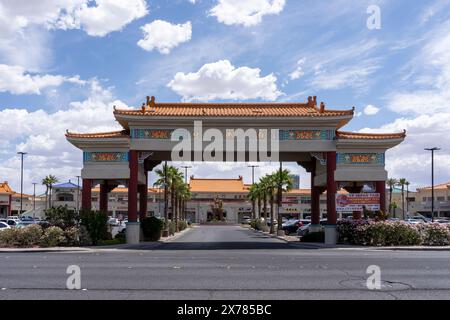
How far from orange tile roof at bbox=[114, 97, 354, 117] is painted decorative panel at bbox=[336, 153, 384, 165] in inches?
108

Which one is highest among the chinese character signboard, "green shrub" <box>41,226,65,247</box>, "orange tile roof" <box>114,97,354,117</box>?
"orange tile roof" <box>114,97,354,117</box>

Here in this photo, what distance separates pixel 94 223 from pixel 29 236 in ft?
11.6

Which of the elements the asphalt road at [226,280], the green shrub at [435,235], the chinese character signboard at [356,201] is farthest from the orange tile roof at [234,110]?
the asphalt road at [226,280]

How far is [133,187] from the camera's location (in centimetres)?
3262

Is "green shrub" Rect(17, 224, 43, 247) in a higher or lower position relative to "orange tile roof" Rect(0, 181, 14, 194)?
lower

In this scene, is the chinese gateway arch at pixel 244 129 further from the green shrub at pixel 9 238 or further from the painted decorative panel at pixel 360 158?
the green shrub at pixel 9 238

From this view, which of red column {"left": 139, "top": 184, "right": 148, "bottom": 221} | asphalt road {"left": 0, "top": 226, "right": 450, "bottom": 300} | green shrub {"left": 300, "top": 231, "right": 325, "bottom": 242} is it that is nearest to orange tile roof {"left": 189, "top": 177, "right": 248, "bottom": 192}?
red column {"left": 139, "top": 184, "right": 148, "bottom": 221}

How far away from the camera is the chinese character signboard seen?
3309cm

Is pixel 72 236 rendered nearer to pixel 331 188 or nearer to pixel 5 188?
pixel 331 188

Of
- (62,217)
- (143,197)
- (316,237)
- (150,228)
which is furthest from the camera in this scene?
(143,197)

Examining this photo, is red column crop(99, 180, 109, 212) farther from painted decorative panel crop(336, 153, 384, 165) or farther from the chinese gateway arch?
painted decorative panel crop(336, 153, 384, 165)

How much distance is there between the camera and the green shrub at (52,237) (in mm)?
30156

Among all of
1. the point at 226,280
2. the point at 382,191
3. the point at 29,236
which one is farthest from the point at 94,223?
the point at 226,280

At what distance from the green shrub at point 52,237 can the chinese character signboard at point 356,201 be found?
630 inches
